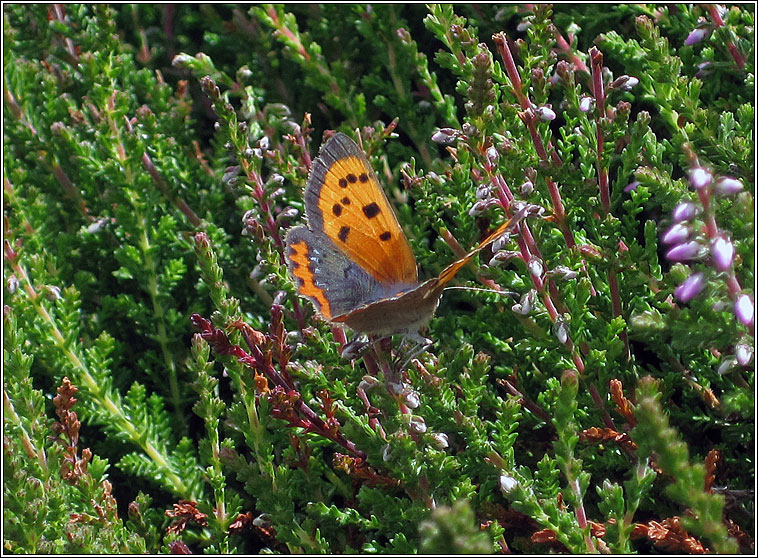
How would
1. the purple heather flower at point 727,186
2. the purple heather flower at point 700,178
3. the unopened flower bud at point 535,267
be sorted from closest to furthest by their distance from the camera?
the purple heather flower at point 700,178 < the purple heather flower at point 727,186 < the unopened flower bud at point 535,267

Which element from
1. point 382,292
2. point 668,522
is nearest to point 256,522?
point 382,292

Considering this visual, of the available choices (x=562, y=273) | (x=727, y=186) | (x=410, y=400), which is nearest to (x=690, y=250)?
(x=727, y=186)

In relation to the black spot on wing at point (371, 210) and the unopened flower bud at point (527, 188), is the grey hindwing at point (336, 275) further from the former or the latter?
the unopened flower bud at point (527, 188)

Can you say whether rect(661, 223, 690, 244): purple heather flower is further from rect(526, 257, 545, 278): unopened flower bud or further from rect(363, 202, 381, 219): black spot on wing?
rect(363, 202, 381, 219): black spot on wing

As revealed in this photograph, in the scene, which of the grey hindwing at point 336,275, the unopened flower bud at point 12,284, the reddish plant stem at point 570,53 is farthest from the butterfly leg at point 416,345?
the unopened flower bud at point 12,284

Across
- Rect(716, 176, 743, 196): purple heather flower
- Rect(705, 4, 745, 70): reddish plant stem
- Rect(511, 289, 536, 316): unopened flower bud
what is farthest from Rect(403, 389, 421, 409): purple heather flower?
Rect(705, 4, 745, 70): reddish plant stem

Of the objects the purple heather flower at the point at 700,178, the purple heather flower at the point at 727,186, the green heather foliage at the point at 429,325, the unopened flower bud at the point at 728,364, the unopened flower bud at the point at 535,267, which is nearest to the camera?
the purple heather flower at the point at 700,178

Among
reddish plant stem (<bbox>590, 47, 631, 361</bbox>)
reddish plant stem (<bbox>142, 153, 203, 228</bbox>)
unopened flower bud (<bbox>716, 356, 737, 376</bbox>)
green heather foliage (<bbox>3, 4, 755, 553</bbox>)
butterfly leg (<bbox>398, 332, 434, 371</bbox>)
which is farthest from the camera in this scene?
reddish plant stem (<bbox>142, 153, 203, 228</bbox>)
